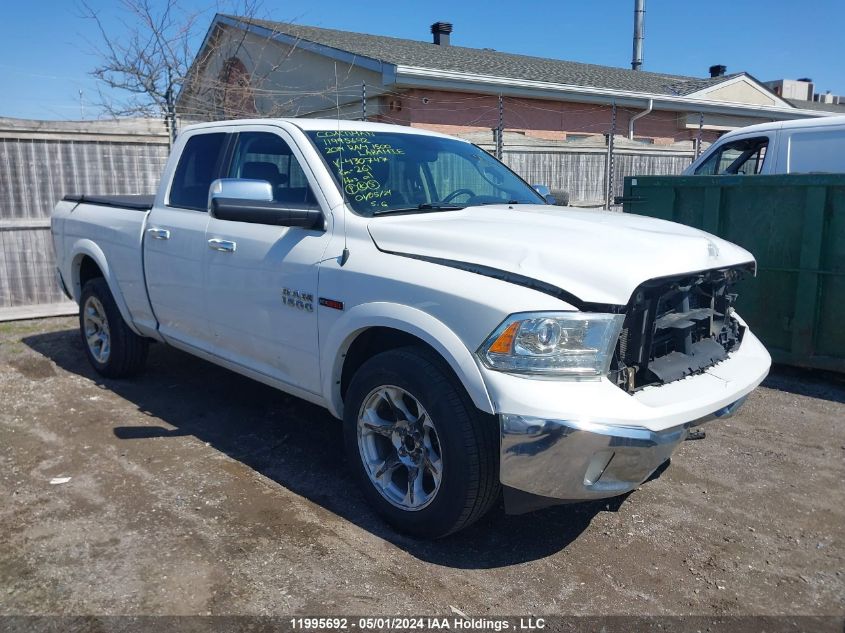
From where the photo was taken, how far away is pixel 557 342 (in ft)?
9.53

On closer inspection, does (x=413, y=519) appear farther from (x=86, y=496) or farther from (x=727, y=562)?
(x=86, y=496)

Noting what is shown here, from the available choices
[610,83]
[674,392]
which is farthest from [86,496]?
[610,83]

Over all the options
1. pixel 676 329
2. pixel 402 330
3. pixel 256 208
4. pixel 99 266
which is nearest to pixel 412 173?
pixel 256 208

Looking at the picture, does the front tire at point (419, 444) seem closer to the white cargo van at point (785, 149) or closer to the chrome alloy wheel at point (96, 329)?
the chrome alloy wheel at point (96, 329)

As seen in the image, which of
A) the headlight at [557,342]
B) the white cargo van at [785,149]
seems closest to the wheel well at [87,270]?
the headlight at [557,342]

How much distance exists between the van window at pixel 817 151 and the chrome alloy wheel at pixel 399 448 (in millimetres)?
5444

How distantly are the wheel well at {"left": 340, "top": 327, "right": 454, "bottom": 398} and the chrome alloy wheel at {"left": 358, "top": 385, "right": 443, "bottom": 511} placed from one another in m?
0.27

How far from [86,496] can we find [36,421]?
1564 millimetres

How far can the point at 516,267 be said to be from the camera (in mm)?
3070

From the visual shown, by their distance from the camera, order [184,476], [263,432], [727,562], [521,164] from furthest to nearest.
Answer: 1. [521,164]
2. [263,432]
3. [184,476]
4. [727,562]

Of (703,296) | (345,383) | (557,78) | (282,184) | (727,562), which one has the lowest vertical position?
(727,562)

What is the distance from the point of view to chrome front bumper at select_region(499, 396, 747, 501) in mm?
2805

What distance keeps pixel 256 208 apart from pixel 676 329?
219 centimetres

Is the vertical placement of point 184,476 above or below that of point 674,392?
below
